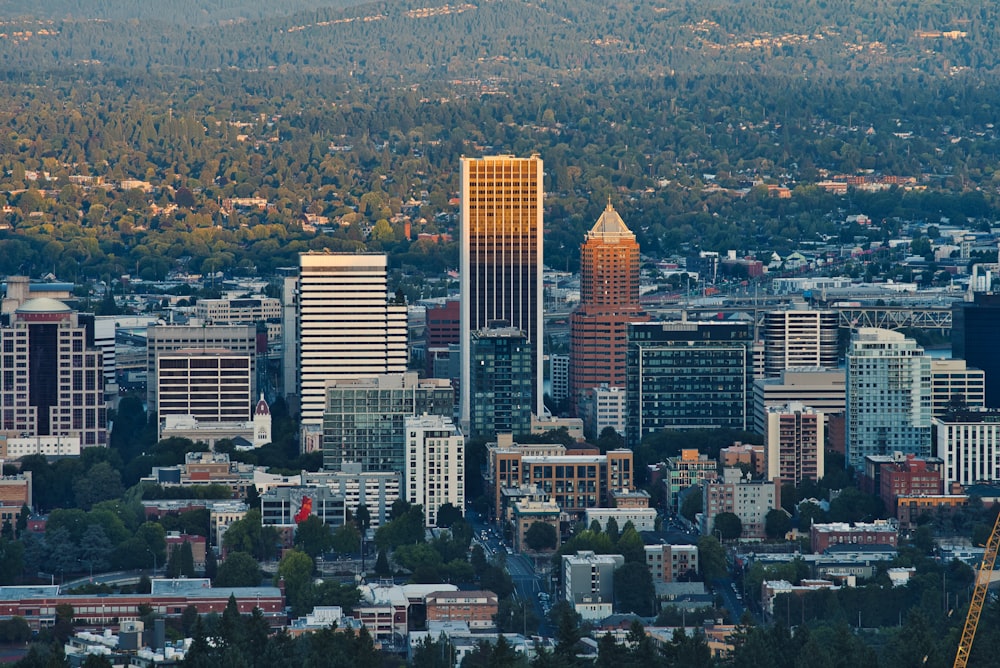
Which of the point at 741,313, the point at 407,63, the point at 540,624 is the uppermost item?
the point at 407,63

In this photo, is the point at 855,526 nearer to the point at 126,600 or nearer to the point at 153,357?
the point at 126,600

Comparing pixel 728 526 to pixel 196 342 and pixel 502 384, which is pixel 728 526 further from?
pixel 196 342

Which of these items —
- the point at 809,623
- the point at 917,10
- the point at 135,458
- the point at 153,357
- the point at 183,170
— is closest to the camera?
the point at 809,623

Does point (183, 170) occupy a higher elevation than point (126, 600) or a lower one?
higher

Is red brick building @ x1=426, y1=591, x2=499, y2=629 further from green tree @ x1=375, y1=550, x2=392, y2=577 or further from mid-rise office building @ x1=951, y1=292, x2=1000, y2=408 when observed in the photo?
mid-rise office building @ x1=951, y1=292, x2=1000, y2=408

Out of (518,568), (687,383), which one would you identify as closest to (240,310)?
(687,383)

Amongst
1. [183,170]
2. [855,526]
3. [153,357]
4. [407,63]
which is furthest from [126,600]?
[407,63]
